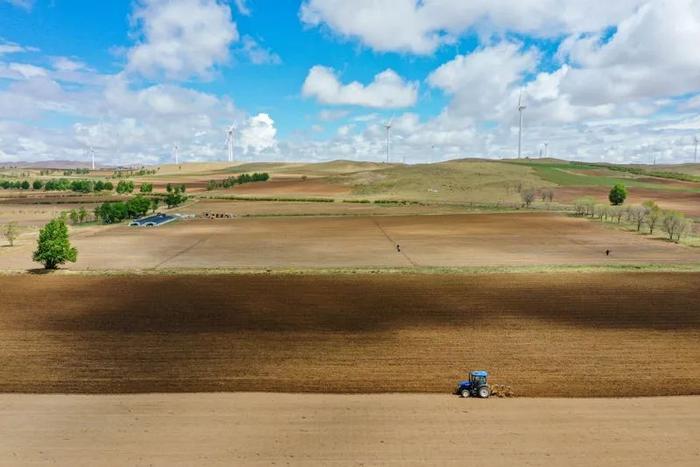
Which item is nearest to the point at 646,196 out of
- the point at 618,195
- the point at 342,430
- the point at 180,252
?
the point at 618,195

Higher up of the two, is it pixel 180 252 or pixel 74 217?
pixel 74 217

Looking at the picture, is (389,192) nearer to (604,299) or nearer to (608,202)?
(608,202)

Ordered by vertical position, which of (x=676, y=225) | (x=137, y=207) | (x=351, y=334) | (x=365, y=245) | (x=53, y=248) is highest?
(x=137, y=207)

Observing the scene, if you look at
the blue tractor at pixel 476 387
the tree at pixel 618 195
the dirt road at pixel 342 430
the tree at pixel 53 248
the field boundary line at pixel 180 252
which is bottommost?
the dirt road at pixel 342 430

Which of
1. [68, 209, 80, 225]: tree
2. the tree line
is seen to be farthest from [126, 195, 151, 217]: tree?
the tree line

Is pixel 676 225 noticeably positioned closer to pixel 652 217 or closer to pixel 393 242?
pixel 652 217

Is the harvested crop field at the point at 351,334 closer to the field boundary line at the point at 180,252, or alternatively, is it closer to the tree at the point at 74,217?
the field boundary line at the point at 180,252

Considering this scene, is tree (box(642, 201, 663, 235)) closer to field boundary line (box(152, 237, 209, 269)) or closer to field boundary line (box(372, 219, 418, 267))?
field boundary line (box(372, 219, 418, 267))

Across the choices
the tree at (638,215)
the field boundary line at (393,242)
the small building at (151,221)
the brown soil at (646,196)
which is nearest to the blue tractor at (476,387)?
the field boundary line at (393,242)
